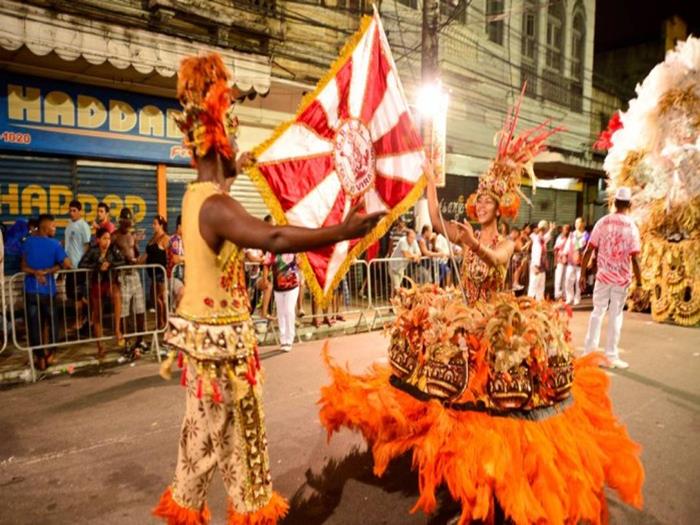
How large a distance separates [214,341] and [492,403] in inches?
67.9

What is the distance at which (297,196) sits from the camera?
3424 mm

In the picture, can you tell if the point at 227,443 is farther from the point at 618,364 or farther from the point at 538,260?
the point at 538,260

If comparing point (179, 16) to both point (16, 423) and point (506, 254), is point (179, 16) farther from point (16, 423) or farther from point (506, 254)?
point (506, 254)

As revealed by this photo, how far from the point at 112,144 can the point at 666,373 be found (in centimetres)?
1048

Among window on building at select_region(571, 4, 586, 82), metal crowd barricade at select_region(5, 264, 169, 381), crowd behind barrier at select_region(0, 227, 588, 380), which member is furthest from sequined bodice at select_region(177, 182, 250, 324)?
window on building at select_region(571, 4, 586, 82)

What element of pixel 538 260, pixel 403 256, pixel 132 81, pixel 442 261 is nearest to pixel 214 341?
pixel 403 256

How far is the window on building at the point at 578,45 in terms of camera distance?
959 inches

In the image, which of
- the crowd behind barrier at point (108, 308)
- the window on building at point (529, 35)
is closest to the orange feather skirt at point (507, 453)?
the crowd behind barrier at point (108, 308)

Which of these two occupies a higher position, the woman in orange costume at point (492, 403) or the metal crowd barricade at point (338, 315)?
the woman in orange costume at point (492, 403)

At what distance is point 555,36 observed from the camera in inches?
924

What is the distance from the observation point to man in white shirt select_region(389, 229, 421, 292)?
1012cm

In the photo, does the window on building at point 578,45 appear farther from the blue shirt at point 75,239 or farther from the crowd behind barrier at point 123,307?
the blue shirt at point 75,239

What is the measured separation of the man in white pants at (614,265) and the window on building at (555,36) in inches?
762

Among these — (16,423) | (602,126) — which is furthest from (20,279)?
(602,126)
